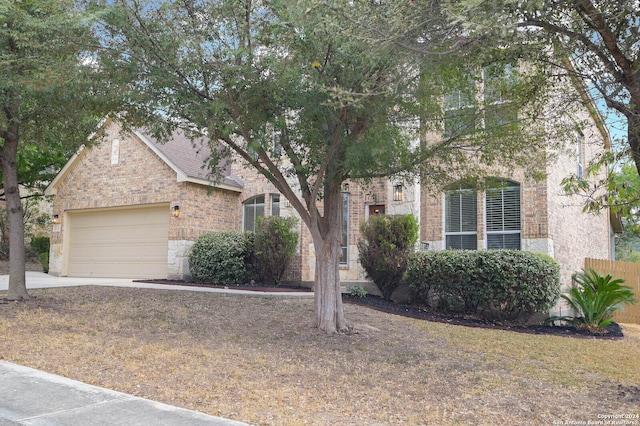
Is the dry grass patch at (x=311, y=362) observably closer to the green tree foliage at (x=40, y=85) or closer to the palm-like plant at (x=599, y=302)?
the palm-like plant at (x=599, y=302)

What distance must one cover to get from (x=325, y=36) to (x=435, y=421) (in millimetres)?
4609

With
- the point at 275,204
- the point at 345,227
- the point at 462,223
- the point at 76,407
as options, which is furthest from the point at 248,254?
the point at 76,407

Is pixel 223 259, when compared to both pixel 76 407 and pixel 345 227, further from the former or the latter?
pixel 76 407

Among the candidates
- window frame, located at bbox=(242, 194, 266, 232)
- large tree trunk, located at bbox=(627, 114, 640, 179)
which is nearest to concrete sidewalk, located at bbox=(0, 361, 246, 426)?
large tree trunk, located at bbox=(627, 114, 640, 179)

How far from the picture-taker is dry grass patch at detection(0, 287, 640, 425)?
5.20m

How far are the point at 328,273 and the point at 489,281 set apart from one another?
439 cm

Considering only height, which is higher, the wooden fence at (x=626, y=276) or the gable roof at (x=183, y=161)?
the gable roof at (x=183, y=161)

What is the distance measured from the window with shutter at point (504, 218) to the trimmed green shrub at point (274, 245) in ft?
16.6

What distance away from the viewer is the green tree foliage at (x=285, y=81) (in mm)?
7035

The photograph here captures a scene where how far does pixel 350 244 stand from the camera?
15344 mm

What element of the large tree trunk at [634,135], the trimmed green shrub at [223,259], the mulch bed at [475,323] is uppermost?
the large tree trunk at [634,135]

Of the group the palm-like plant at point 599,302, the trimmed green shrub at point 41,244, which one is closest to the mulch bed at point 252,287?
the palm-like plant at point 599,302

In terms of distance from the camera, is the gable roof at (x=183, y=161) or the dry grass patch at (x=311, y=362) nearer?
the dry grass patch at (x=311, y=362)

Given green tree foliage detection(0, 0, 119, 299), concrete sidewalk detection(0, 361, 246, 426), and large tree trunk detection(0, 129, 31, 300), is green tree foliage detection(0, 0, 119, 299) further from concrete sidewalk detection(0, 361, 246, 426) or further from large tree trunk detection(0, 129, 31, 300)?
concrete sidewalk detection(0, 361, 246, 426)
